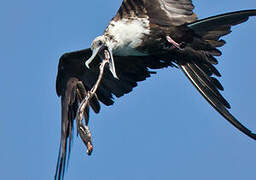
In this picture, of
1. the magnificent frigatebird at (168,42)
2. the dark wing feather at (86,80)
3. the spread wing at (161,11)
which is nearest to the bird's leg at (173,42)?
the magnificent frigatebird at (168,42)

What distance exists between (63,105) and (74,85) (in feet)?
1.21

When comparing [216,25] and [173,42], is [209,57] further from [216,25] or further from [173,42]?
[173,42]

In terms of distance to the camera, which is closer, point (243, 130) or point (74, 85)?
point (243, 130)

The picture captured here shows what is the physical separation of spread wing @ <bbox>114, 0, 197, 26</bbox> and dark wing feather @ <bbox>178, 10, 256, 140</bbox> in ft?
0.85

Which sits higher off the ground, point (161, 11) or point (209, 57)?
point (161, 11)

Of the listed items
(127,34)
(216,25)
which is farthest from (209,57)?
(127,34)

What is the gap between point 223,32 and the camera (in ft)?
28.4

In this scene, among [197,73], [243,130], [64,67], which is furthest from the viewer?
[64,67]

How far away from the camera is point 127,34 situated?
852 cm

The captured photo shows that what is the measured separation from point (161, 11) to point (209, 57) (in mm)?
998

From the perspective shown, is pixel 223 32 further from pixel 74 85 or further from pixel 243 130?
pixel 74 85

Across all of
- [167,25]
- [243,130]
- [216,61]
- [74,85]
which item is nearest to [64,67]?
[74,85]

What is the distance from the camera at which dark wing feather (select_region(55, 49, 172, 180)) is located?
9.40 meters

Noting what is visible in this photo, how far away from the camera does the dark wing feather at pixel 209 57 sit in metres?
8.59
